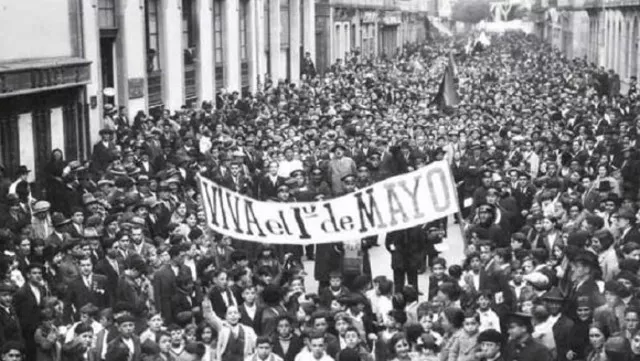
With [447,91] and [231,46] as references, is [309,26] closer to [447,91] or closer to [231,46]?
[231,46]

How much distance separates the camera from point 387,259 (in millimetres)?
16828

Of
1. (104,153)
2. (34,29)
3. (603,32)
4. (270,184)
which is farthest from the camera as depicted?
(603,32)

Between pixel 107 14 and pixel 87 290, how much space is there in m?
14.6

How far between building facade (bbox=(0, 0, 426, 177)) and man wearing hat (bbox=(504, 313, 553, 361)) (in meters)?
11.2

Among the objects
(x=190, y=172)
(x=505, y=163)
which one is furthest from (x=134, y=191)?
(x=505, y=163)

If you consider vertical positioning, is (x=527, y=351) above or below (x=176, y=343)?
above

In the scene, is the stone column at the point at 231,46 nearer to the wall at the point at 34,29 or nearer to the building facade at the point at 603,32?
the wall at the point at 34,29

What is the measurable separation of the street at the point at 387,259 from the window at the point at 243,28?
18363 millimetres

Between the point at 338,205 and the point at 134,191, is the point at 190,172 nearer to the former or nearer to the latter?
the point at 134,191

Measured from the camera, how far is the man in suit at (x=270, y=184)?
643 inches

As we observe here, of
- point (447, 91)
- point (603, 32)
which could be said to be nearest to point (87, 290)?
point (447, 91)

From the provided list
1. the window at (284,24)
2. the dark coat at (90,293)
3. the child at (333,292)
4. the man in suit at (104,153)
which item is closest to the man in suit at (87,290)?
the dark coat at (90,293)

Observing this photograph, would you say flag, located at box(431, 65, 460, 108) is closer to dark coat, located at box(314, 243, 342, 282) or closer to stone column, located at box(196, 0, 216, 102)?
stone column, located at box(196, 0, 216, 102)

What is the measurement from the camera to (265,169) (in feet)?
56.7
